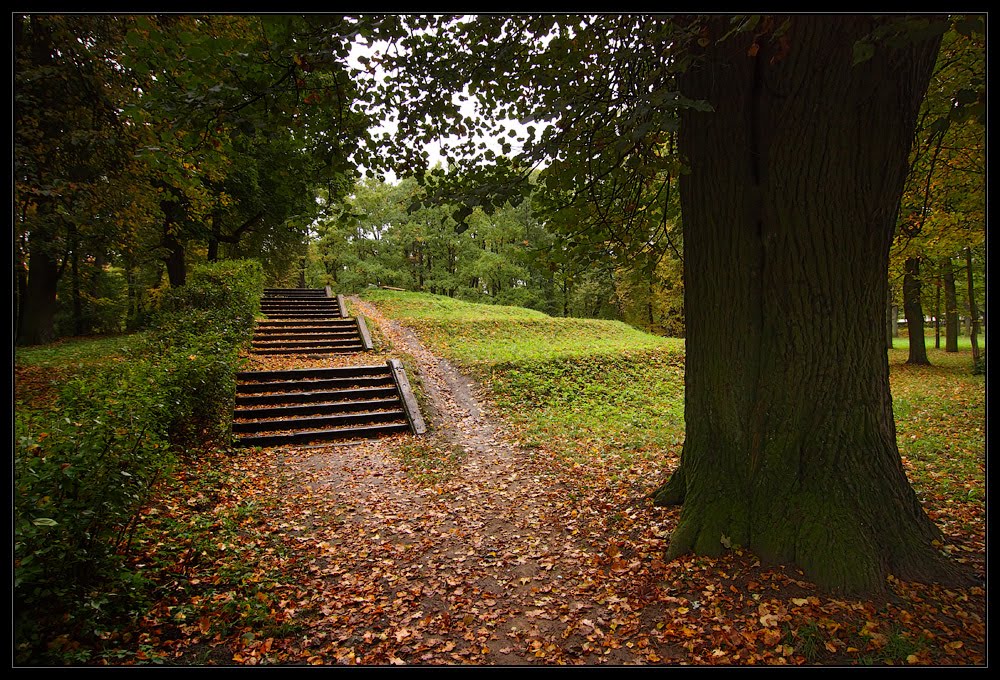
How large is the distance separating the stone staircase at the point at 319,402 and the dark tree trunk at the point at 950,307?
953 cm

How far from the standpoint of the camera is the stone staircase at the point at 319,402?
26.8 ft

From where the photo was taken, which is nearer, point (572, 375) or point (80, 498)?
point (80, 498)

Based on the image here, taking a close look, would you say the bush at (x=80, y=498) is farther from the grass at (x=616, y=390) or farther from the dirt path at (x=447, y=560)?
the grass at (x=616, y=390)

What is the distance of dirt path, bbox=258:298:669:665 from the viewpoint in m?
3.21

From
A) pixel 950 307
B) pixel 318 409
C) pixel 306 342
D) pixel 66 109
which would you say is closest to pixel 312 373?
pixel 318 409

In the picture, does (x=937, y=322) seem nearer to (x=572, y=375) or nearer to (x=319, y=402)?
(x=572, y=375)

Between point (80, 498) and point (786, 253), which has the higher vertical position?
point (786, 253)

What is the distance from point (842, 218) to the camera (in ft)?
10.3

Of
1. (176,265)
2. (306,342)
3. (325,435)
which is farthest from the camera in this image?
(176,265)

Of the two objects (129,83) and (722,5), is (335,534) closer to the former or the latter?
(722,5)

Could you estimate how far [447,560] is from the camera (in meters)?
4.41

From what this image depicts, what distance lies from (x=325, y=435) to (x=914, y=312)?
15.4m

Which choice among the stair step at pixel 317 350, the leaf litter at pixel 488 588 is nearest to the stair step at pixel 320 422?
the leaf litter at pixel 488 588

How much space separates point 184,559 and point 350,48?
4301 millimetres
